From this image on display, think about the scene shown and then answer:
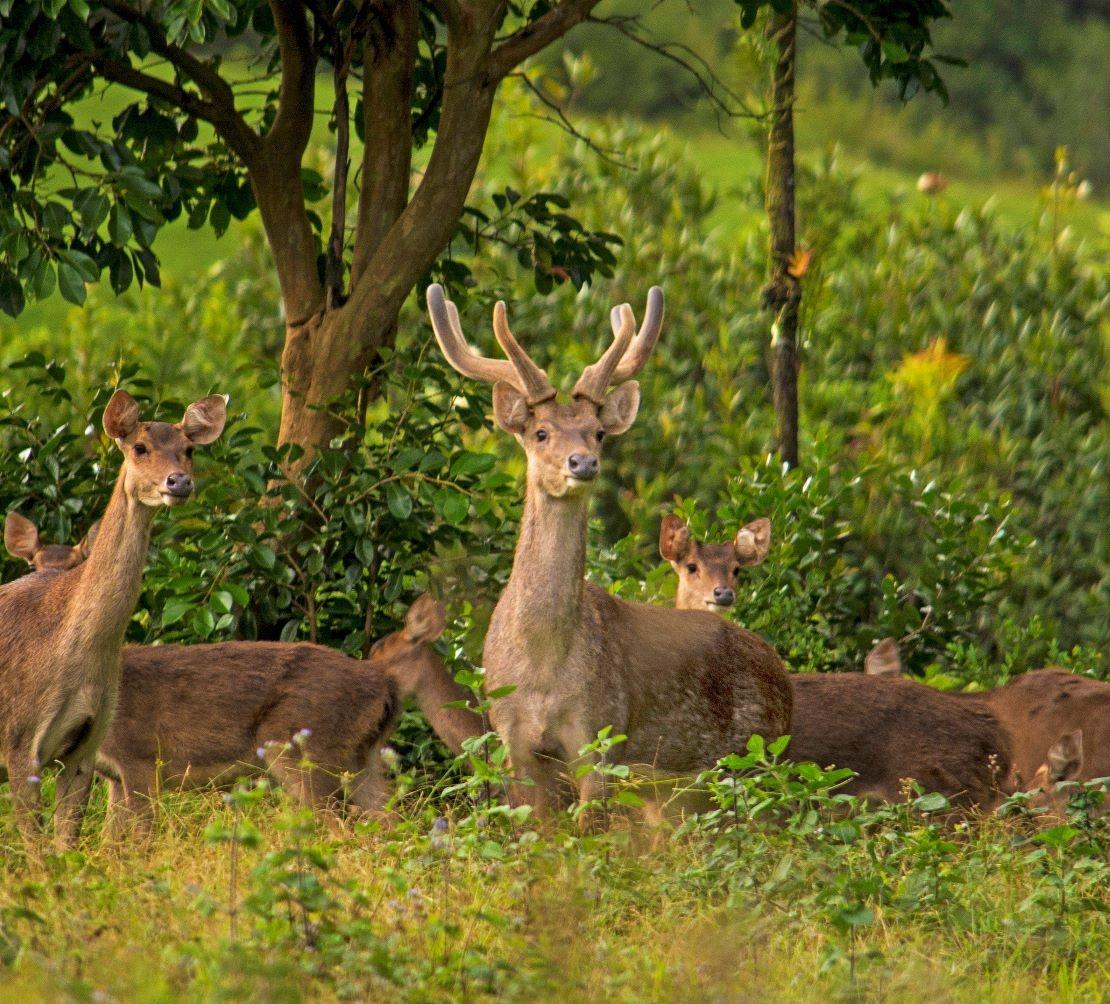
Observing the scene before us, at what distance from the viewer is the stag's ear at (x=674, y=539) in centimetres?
990

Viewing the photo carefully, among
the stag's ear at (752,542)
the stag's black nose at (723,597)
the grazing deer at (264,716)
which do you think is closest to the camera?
the grazing deer at (264,716)

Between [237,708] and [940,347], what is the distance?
24.9 ft

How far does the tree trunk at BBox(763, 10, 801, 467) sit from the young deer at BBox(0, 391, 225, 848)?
375cm

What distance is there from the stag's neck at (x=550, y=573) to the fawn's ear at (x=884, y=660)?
2.45m

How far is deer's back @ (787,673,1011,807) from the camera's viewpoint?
8.15 meters

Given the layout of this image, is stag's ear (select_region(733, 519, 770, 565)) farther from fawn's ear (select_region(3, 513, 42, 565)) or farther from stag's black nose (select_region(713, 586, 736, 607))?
fawn's ear (select_region(3, 513, 42, 565))

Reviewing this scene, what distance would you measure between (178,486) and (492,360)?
1.36 metres

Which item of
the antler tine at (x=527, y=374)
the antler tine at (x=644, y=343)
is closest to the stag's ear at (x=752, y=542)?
the antler tine at (x=644, y=343)

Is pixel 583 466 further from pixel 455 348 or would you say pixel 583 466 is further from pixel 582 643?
pixel 455 348

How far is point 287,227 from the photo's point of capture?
30.7 feet

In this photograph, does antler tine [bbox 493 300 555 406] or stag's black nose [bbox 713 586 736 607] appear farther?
stag's black nose [bbox 713 586 736 607]

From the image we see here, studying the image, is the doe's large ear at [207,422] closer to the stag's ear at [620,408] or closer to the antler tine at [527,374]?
the antler tine at [527,374]

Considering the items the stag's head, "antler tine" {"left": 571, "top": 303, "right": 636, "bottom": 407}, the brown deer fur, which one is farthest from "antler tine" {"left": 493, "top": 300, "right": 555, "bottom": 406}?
the brown deer fur

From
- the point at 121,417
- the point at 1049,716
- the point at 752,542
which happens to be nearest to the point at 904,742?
the point at 1049,716
